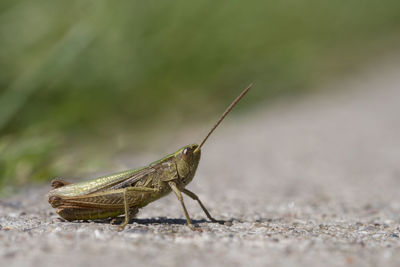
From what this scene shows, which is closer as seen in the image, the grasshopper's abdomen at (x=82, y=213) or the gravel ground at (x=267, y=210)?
the gravel ground at (x=267, y=210)

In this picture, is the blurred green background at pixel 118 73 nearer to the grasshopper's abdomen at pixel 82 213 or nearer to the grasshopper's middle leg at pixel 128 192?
the grasshopper's abdomen at pixel 82 213

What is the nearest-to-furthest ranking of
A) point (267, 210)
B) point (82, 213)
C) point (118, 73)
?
1. point (82, 213)
2. point (267, 210)
3. point (118, 73)

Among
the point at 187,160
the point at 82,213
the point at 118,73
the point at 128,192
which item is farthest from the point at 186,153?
the point at 118,73

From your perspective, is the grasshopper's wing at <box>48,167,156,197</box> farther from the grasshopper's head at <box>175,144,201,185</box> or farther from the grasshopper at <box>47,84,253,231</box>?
the grasshopper's head at <box>175,144,201,185</box>

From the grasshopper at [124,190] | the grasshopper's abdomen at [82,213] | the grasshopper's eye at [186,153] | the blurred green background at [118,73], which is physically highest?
the blurred green background at [118,73]

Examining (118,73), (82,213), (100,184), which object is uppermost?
(118,73)

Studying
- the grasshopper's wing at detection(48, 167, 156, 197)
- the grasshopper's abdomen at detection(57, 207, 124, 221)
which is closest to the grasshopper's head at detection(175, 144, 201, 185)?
the grasshopper's wing at detection(48, 167, 156, 197)

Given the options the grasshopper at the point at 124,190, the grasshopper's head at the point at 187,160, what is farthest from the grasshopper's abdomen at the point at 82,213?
the grasshopper's head at the point at 187,160

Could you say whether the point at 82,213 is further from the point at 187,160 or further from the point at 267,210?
the point at 267,210
